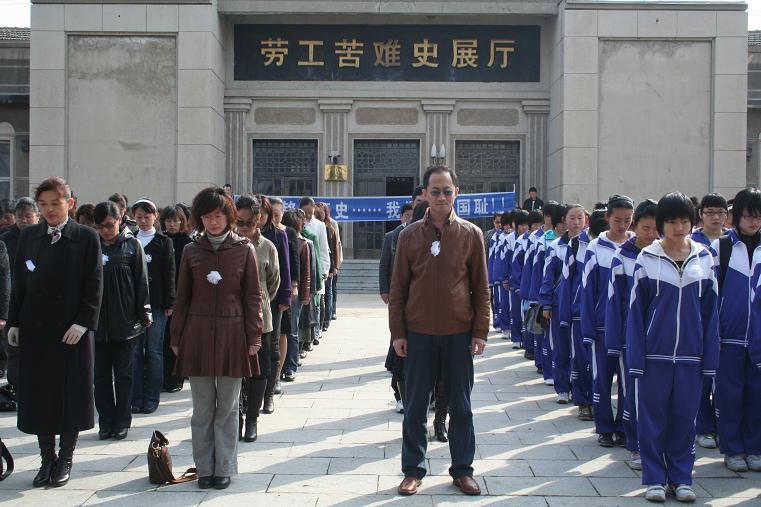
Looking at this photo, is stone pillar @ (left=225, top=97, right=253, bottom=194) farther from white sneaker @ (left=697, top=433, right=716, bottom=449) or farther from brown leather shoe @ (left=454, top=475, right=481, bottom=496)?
brown leather shoe @ (left=454, top=475, right=481, bottom=496)

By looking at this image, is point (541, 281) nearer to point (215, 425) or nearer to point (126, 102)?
point (215, 425)

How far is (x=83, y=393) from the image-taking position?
17.1 ft

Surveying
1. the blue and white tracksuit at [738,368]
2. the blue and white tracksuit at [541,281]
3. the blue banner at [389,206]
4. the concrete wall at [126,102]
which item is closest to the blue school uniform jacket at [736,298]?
the blue and white tracksuit at [738,368]

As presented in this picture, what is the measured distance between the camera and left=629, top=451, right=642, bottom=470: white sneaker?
5504 mm

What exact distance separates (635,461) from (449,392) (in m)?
1.65

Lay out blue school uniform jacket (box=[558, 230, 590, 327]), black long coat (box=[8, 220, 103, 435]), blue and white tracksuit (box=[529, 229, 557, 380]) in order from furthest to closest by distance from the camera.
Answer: blue and white tracksuit (box=[529, 229, 557, 380])
blue school uniform jacket (box=[558, 230, 590, 327])
black long coat (box=[8, 220, 103, 435])

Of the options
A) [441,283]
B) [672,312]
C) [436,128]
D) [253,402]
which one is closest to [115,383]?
[253,402]

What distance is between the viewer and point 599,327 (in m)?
6.14

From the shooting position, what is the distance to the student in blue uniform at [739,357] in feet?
18.1

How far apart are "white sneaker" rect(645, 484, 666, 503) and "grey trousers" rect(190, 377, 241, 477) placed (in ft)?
8.72

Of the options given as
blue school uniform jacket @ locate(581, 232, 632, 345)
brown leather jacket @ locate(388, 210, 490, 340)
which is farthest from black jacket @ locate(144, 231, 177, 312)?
blue school uniform jacket @ locate(581, 232, 632, 345)

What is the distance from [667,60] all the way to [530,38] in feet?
11.9

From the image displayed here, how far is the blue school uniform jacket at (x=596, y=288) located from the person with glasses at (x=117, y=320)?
361 centimetres

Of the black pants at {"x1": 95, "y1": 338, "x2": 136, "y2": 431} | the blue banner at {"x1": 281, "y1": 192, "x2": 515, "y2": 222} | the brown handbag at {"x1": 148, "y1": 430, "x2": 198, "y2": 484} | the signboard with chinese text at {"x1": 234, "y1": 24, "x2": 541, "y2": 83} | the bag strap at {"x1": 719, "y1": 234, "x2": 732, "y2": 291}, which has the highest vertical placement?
the signboard with chinese text at {"x1": 234, "y1": 24, "x2": 541, "y2": 83}
